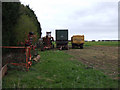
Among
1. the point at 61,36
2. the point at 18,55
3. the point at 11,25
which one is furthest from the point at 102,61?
the point at 61,36

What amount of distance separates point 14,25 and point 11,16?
0.76 meters

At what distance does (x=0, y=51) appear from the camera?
7984 millimetres

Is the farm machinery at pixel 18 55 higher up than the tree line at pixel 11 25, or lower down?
lower down

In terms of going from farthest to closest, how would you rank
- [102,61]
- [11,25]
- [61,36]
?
[61,36] < [102,61] < [11,25]

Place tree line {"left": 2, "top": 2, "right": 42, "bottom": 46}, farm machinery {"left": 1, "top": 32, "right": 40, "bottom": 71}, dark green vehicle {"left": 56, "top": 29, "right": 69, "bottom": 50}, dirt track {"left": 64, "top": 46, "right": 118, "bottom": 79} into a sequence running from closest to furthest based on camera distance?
1. tree line {"left": 2, "top": 2, "right": 42, "bottom": 46}
2. farm machinery {"left": 1, "top": 32, "right": 40, "bottom": 71}
3. dirt track {"left": 64, "top": 46, "right": 118, "bottom": 79}
4. dark green vehicle {"left": 56, "top": 29, "right": 69, "bottom": 50}

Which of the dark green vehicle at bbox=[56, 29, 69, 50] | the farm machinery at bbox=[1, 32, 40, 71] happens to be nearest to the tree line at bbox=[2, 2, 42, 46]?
the farm machinery at bbox=[1, 32, 40, 71]

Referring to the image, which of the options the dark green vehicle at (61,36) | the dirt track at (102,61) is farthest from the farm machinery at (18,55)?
the dark green vehicle at (61,36)

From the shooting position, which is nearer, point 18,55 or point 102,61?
point 18,55

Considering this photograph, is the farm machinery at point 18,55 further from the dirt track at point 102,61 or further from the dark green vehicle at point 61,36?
the dark green vehicle at point 61,36

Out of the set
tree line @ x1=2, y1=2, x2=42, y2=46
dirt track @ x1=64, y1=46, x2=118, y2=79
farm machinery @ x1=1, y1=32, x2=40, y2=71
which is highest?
tree line @ x1=2, y1=2, x2=42, y2=46

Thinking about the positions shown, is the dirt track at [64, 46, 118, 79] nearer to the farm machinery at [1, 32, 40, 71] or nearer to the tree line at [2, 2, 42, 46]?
the farm machinery at [1, 32, 40, 71]

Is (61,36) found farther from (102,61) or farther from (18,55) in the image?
(18,55)

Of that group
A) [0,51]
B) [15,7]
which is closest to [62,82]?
[0,51]

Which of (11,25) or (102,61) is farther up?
(11,25)
